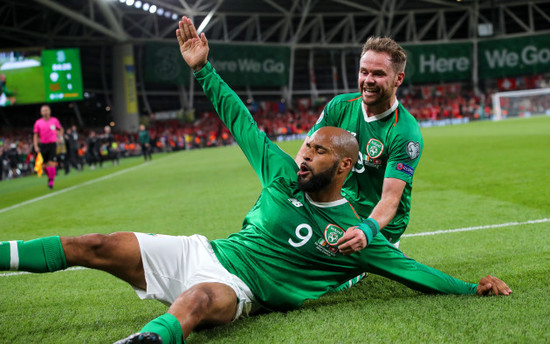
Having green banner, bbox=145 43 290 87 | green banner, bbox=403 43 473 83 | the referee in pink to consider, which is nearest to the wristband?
the referee in pink

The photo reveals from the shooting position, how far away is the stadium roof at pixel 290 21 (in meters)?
35.3

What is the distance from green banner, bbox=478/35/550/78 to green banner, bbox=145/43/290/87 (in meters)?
18.1

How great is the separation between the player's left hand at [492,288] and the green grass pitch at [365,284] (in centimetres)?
7

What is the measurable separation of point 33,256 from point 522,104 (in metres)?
40.5

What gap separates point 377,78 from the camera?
4109mm

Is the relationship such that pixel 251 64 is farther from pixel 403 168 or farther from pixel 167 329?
pixel 167 329

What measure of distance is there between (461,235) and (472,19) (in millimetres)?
47060

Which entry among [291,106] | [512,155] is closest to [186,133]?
[291,106]

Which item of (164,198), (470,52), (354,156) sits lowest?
(164,198)

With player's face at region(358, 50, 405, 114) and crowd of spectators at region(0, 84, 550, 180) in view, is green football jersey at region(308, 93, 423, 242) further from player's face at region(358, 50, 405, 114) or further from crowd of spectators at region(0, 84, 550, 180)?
crowd of spectators at region(0, 84, 550, 180)

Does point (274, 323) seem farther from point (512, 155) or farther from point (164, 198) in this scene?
point (512, 155)

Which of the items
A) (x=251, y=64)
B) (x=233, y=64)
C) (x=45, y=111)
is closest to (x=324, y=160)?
(x=45, y=111)

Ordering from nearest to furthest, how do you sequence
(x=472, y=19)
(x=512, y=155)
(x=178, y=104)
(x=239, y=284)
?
1. (x=239, y=284)
2. (x=512, y=155)
3. (x=178, y=104)
4. (x=472, y=19)

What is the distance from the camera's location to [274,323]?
329cm
